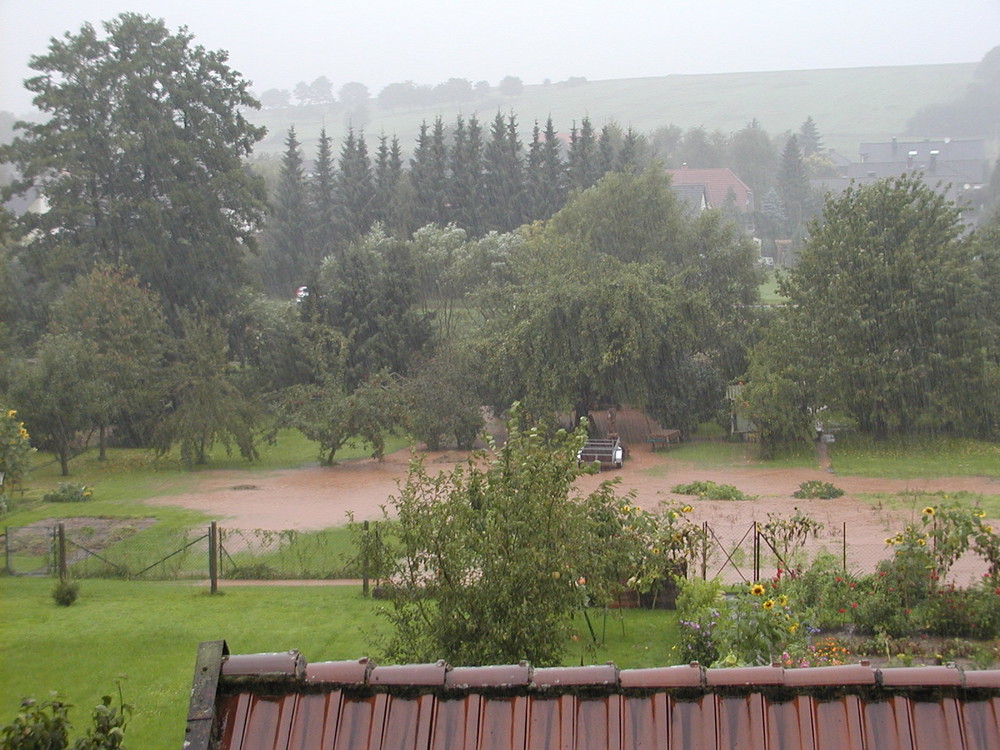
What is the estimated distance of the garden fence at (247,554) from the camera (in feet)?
50.3

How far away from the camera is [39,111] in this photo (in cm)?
3734

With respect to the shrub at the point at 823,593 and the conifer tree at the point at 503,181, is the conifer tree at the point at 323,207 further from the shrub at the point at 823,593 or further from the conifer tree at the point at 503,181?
the shrub at the point at 823,593

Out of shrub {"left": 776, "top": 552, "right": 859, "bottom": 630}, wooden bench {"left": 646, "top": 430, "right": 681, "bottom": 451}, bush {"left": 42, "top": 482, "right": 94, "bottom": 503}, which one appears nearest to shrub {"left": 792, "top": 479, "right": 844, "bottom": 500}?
wooden bench {"left": 646, "top": 430, "right": 681, "bottom": 451}

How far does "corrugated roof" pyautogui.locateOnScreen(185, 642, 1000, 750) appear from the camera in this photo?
5.34 meters

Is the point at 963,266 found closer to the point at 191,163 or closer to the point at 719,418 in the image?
the point at 719,418

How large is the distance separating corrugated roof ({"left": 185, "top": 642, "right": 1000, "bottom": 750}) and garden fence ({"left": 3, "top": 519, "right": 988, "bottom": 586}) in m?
8.82

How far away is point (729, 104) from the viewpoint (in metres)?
131

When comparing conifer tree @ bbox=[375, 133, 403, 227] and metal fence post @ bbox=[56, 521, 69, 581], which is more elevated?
conifer tree @ bbox=[375, 133, 403, 227]

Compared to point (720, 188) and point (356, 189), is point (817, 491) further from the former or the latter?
point (720, 188)

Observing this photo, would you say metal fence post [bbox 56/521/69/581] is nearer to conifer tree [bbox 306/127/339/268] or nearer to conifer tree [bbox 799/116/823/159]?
conifer tree [bbox 306/127/339/268]

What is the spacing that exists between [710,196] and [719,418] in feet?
157

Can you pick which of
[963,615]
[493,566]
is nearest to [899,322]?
[963,615]

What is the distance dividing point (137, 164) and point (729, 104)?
107 meters

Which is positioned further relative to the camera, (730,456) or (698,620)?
(730,456)
